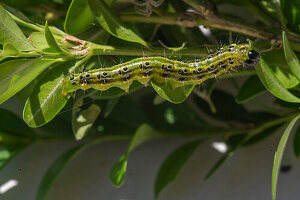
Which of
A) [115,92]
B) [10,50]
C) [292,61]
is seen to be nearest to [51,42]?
[10,50]

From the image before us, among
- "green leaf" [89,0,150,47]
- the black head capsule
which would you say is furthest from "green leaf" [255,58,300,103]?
"green leaf" [89,0,150,47]

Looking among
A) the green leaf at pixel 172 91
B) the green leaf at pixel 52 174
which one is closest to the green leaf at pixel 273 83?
the green leaf at pixel 172 91

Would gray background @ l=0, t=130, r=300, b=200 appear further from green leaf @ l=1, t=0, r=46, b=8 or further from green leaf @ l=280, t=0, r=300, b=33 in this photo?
green leaf @ l=1, t=0, r=46, b=8

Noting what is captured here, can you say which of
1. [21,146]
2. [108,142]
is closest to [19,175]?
[21,146]

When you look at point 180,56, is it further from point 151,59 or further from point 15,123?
point 15,123

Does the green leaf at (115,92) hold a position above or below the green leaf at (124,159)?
above

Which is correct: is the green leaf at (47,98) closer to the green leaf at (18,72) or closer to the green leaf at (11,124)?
the green leaf at (18,72)
